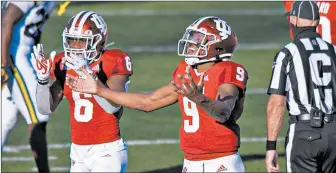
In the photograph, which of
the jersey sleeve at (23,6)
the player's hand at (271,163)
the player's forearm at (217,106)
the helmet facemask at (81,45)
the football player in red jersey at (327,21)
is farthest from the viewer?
the jersey sleeve at (23,6)

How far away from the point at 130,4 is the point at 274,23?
12.9 ft

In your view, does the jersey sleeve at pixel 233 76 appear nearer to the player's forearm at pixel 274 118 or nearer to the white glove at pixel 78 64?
the player's forearm at pixel 274 118

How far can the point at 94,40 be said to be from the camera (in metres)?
8.23

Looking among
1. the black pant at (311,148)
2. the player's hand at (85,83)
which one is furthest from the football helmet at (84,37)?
the black pant at (311,148)

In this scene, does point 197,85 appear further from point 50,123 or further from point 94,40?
point 50,123

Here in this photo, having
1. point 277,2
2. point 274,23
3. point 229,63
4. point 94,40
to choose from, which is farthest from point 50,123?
point 277,2

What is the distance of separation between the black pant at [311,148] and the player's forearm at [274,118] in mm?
219

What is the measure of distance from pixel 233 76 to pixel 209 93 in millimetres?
232

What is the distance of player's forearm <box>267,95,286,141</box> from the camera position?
26.7 feet

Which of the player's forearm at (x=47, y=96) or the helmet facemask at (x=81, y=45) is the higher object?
the helmet facemask at (x=81, y=45)

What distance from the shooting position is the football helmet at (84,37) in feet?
26.7

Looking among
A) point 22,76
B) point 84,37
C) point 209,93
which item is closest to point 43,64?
point 84,37

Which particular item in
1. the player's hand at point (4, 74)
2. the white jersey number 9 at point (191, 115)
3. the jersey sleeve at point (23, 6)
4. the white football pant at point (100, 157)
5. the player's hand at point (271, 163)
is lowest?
the player's hand at point (271, 163)

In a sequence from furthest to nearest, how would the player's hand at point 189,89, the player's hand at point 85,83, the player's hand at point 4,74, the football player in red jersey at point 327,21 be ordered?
the player's hand at point 4,74 < the football player in red jersey at point 327,21 < the player's hand at point 85,83 < the player's hand at point 189,89
